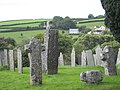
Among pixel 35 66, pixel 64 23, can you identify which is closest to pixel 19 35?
pixel 64 23

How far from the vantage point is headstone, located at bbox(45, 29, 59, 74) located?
27.2 m

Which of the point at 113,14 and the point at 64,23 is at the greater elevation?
the point at 64,23

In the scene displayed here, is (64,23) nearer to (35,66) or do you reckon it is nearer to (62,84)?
(35,66)

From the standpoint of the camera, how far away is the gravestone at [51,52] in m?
27.2

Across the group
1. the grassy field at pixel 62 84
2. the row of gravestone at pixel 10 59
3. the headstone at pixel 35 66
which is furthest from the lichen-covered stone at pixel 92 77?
the row of gravestone at pixel 10 59

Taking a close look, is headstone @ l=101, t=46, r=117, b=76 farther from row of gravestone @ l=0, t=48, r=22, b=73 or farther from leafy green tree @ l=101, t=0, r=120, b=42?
row of gravestone @ l=0, t=48, r=22, b=73

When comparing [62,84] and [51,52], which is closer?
[62,84]

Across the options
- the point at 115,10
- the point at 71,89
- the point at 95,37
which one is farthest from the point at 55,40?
the point at 95,37

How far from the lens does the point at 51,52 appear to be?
1073 inches

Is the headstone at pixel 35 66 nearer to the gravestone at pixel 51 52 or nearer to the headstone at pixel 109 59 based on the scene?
the headstone at pixel 109 59

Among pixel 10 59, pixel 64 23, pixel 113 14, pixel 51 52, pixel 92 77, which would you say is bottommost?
pixel 92 77

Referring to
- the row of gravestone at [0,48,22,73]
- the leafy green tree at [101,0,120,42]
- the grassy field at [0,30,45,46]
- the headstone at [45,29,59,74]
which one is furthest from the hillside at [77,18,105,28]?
the leafy green tree at [101,0,120,42]

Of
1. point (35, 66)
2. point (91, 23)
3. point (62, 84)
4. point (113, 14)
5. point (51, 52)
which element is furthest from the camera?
point (91, 23)

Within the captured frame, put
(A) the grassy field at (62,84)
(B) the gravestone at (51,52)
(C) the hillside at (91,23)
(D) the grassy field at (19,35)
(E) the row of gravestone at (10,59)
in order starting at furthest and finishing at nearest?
(C) the hillside at (91,23) < (D) the grassy field at (19,35) < (E) the row of gravestone at (10,59) < (B) the gravestone at (51,52) < (A) the grassy field at (62,84)
